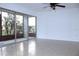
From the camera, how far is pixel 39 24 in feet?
34.3

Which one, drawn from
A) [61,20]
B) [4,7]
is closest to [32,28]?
[61,20]

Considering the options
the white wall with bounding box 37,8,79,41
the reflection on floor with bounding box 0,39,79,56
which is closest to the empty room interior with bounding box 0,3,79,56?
the white wall with bounding box 37,8,79,41

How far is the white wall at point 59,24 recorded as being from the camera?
8820 mm

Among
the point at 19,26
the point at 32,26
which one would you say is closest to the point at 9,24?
the point at 19,26

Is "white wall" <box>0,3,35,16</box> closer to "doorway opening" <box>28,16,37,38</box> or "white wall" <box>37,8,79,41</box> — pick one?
"doorway opening" <box>28,16,37,38</box>

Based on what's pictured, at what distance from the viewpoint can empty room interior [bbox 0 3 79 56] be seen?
23.7ft

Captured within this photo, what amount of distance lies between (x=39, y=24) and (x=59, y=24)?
5.99ft

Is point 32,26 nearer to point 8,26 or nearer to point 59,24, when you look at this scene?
point 59,24

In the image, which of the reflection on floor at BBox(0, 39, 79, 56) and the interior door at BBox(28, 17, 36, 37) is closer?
the reflection on floor at BBox(0, 39, 79, 56)

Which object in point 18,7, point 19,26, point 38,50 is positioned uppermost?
point 18,7

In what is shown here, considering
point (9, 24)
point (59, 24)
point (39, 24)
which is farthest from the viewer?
point (39, 24)

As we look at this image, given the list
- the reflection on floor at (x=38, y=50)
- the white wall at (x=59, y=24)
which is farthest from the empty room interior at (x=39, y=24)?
the reflection on floor at (x=38, y=50)

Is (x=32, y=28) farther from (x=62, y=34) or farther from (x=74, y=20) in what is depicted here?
(x=74, y=20)

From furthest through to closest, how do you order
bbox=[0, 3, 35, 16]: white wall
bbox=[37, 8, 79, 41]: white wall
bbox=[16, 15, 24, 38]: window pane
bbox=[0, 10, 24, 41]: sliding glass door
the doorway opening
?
the doorway opening
bbox=[37, 8, 79, 41]: white wall
bbox=[16, 15, 24, 38]: window pane
bbox=[0, 10, 24, 41]: sliding glass door
bbox=[0, 3, 35, 16]: white wall
